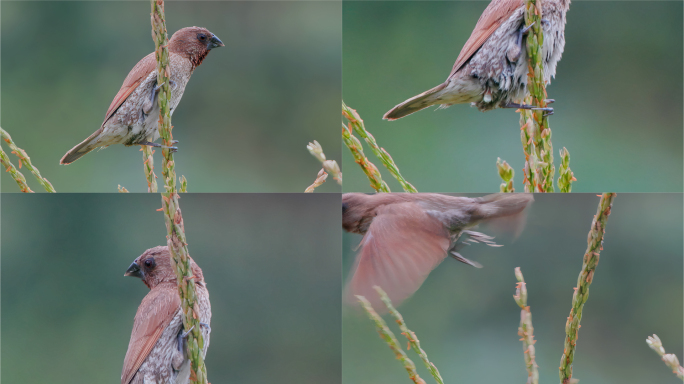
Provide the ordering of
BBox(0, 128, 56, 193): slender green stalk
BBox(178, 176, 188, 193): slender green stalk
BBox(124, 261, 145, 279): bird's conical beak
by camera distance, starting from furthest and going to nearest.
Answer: BBox(124, 261, 145, 279): bird's conical beak, BBox(178, 176, 188, 193): slender green stalk, BBox(0, 128, 56, 193): slender green stalk

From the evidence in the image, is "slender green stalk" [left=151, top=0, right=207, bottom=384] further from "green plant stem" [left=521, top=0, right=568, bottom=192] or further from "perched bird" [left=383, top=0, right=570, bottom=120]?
"green plant stem" [left=521, top=0, right=568, bottom=192]

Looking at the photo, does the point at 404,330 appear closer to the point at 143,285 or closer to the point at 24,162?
the point at 143,285

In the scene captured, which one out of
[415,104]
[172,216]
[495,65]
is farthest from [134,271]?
[495,65]

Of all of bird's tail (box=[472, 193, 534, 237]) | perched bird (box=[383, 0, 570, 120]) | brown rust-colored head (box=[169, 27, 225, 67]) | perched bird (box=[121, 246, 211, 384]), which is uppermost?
brown rust-colored head (box=[169, 27, 225, 67])

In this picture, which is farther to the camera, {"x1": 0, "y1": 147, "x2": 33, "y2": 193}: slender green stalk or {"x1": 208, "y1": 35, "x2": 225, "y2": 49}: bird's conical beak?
{"x1": 208, "y1": 35, "x2": 225, "y2": 49}: bird's conical beak

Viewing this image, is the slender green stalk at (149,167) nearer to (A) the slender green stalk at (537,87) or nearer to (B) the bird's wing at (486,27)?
(B) the bird's wing at (486,27)

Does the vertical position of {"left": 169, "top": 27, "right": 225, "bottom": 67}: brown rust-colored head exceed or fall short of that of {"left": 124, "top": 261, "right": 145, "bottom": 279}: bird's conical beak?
it exceeds it

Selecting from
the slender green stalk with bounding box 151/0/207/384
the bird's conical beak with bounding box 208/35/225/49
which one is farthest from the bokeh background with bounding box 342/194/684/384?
the bird's conical beak with bounding box 208/35/225/49

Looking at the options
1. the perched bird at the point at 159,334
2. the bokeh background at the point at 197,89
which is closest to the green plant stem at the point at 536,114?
the bokeh background at the point at 197,89
